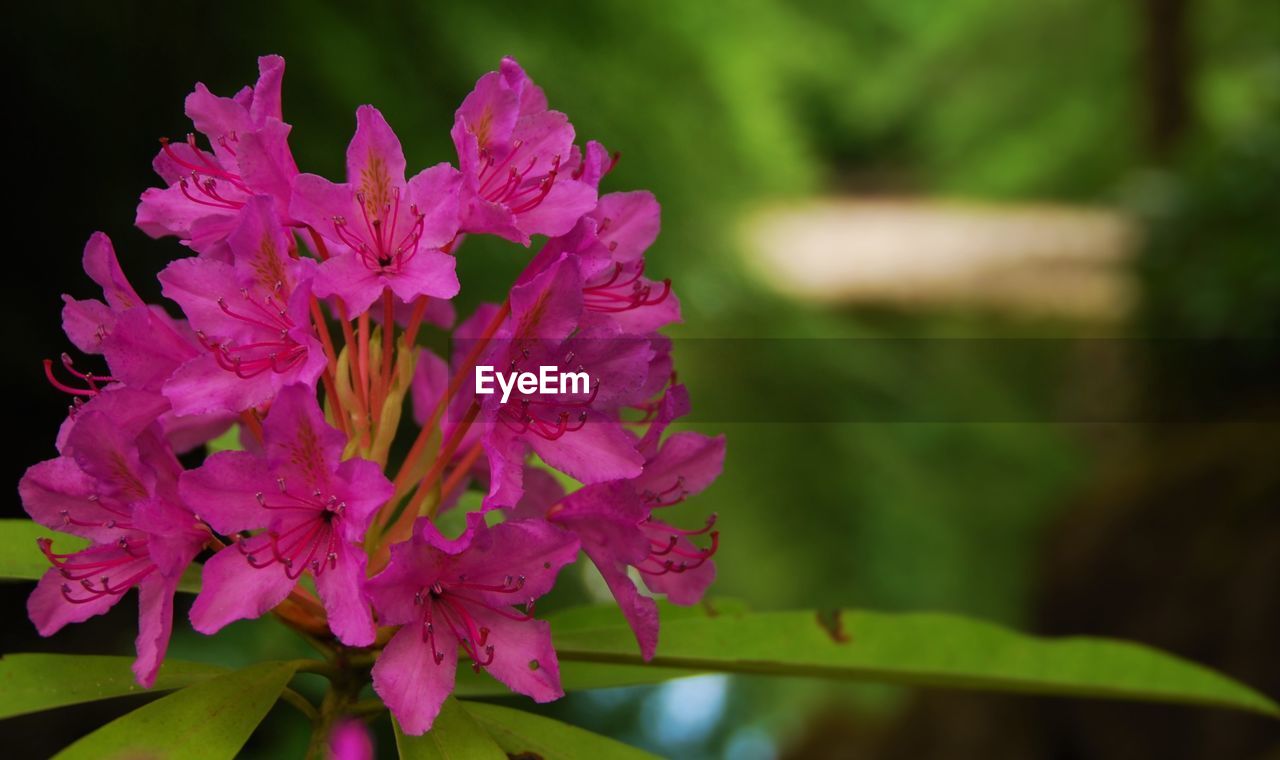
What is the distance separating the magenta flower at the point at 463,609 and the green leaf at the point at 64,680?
0.13 meters

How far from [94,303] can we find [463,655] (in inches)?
9.9

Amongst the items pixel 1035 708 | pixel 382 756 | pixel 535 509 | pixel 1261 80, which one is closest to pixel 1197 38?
pixel 1261 80

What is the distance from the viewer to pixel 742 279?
8.17ft

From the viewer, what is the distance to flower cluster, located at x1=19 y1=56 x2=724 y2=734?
20.3 inches

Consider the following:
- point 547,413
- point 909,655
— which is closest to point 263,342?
point 547,413

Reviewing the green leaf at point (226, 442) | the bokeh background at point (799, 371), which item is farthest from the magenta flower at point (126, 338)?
the bokeh background at point (799, 371)

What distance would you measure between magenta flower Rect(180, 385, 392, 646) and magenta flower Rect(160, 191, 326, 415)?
25 millimetres

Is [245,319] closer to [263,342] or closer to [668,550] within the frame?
[263,342]

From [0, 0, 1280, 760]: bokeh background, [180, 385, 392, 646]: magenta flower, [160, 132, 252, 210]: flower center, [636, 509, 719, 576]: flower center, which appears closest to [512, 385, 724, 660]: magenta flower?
[636, 509, 719, 576]: flower center

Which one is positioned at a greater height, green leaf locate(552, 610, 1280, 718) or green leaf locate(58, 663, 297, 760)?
green leaf locate(58, 663, 297, 760)

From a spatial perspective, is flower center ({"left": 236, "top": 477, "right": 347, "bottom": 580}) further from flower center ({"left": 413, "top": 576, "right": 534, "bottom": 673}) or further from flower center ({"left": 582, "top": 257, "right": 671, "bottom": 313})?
flower center ({"left": 582, "top": 257, "right": 671, "bottom": 313})

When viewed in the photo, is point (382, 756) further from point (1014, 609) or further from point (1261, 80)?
point (1261, 80)

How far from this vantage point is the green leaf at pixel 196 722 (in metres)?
0.51

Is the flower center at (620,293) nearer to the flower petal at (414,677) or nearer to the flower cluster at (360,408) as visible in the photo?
the flower cluster at (360,408)
